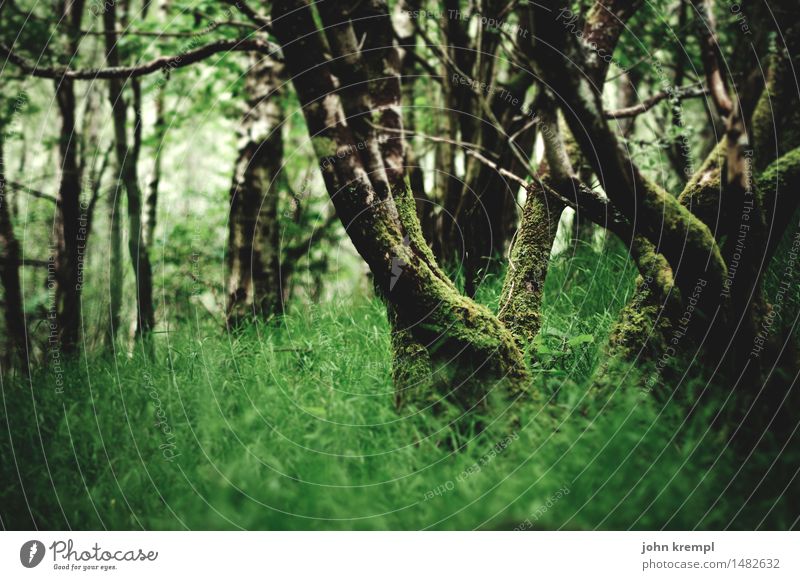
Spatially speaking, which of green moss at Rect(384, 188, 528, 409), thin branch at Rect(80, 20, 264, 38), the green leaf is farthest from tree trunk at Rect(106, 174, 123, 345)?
the green leaf

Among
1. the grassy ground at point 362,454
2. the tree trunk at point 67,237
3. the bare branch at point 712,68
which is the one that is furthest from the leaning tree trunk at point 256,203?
the bare branch at point 712,68

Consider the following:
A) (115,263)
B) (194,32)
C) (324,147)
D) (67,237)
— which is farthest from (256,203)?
(324,147)

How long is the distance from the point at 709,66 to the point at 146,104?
24.8 ft

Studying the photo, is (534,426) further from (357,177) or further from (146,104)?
(146,104)

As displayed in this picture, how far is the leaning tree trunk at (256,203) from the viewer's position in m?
5.40

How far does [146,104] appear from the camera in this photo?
7816 millimetres

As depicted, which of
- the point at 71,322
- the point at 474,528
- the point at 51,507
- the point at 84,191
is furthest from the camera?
the point at 84,191

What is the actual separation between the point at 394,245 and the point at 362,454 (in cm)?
90

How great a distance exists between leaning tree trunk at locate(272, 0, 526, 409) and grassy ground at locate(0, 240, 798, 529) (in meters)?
0.23

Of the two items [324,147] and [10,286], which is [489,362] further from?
[10,286]

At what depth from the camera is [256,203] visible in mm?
5645

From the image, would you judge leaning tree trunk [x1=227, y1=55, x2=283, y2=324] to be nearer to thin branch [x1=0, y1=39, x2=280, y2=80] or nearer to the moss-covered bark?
thin branch [x1=0, y1=39, x2=280, y2=80]

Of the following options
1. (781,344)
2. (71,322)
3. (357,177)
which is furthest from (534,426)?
(71,322)

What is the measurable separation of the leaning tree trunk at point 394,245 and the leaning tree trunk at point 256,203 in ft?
8.47
